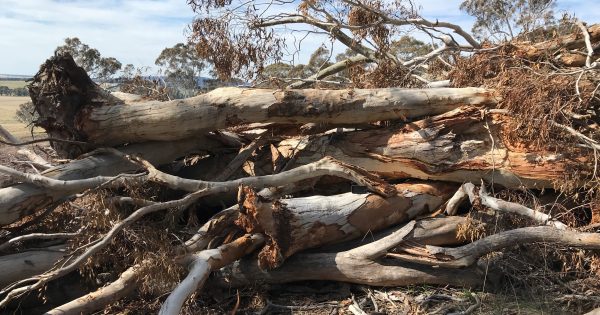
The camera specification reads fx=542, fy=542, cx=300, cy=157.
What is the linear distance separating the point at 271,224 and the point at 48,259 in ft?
5.61

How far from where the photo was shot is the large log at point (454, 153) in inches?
174

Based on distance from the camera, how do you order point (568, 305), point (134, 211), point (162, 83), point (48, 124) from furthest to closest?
1. point (162, 83)
2. point (48, 124)
3. point (134, 211)
4. point (568, 305)

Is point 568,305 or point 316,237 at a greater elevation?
point 316,237

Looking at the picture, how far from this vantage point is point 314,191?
194 inches

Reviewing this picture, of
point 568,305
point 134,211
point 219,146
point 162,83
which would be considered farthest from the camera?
point 162,83

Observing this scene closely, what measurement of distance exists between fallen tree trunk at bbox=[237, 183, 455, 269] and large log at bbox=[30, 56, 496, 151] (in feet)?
2.45

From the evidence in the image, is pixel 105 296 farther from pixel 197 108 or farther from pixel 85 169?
pixel 197 108

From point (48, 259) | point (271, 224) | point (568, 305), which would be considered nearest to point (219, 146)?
point (271, 224)

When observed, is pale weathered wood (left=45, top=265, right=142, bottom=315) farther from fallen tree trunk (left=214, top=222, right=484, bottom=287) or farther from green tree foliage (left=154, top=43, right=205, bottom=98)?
green tree foliage (left=154, top=43, right=205, bottom=98)

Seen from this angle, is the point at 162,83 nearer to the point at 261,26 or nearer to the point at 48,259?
the point at 261,26

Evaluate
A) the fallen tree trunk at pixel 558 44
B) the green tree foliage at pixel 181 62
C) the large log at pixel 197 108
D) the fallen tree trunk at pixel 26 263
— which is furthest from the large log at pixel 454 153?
the green tree foliage at pixel 181 62

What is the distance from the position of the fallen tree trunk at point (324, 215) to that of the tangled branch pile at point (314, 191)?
0.04 feet

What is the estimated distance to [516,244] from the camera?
4.10m

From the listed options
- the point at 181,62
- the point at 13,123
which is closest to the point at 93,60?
the point at 181,62
